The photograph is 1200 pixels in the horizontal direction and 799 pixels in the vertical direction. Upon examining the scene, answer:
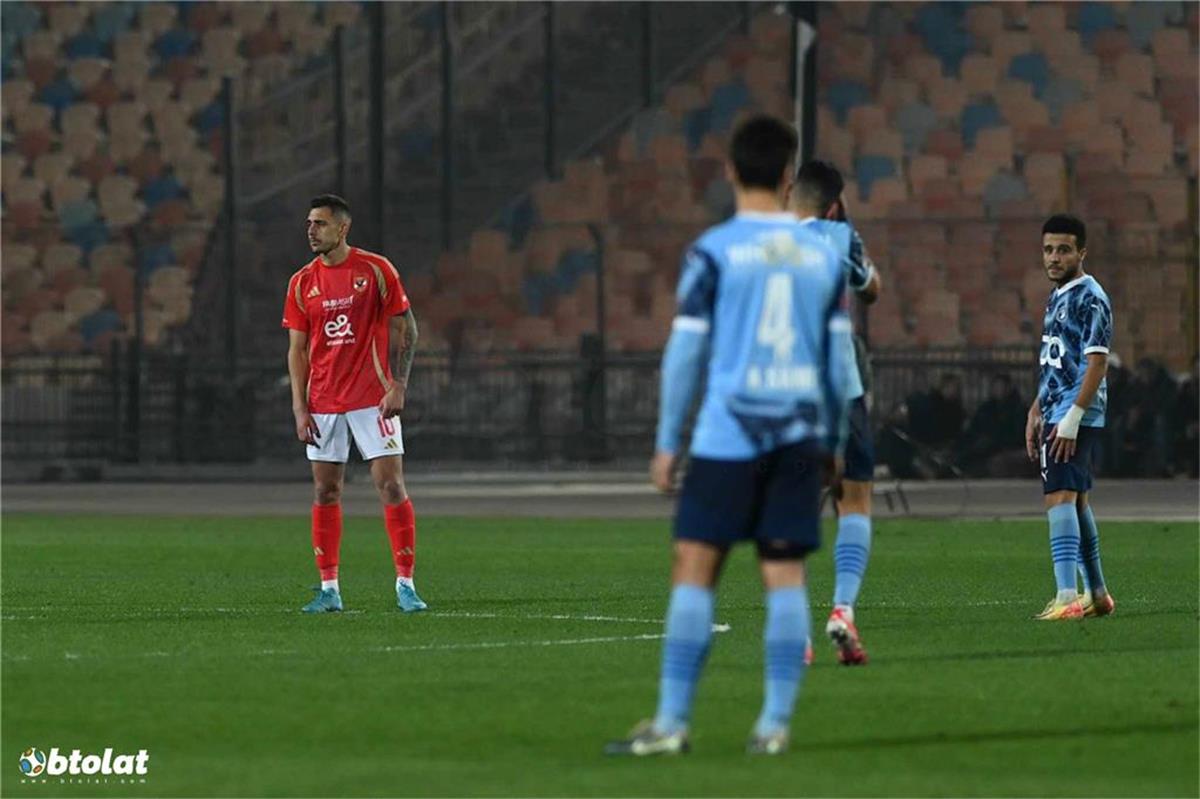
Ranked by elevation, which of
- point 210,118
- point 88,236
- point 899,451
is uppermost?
point 210,118

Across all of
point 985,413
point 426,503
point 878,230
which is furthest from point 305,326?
point 878,230

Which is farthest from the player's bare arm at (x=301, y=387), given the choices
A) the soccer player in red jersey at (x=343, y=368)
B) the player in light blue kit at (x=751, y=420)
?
the player in light blue kit at (x=751, y=420)

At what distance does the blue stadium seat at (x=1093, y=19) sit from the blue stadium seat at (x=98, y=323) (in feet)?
53.0

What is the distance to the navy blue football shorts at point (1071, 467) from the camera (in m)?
13.8

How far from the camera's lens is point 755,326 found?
862 cm

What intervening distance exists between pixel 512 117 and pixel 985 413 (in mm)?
11238

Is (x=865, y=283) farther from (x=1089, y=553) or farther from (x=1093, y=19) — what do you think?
(x=1093, y=19)

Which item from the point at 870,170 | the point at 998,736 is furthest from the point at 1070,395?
the point at 870,170

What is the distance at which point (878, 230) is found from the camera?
118 feet

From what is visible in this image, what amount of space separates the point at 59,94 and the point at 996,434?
2003cm

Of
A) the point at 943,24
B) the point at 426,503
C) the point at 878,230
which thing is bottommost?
the point at 426,503

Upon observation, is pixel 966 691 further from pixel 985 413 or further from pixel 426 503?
pixel 985 413

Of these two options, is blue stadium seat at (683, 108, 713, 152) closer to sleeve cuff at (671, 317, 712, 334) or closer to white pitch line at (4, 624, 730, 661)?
white pitch line at (4, 624, 730, 661)

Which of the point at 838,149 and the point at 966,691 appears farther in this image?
the point at 838,149
